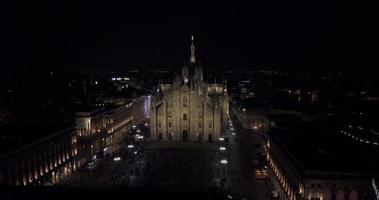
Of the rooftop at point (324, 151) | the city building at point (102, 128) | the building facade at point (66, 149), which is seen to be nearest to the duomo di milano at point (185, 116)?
the city building at point (102, 128)

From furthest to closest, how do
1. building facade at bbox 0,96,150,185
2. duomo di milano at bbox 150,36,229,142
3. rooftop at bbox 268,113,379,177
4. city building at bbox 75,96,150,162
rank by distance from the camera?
duomo di milano at bbox 150,36,229,142 → city building at bbox 75,96,150,162 → building facade at bbox 0,96,150,185 → rooftop at bbox 268,113,379,177

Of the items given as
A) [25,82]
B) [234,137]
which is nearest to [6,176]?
[234,137]

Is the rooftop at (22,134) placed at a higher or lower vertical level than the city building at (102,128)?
higher

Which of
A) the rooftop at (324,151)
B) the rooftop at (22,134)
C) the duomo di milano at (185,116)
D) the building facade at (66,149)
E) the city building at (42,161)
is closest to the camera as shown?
the rooftop at (324,151)

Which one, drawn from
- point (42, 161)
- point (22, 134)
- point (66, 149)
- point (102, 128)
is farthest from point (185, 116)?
point (42, 161)

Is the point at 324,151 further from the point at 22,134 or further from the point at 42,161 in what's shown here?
the point at 22,134

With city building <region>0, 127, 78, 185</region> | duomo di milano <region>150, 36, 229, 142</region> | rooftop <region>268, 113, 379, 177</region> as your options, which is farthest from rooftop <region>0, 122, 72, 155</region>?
rooftop <region>268, 113, 379, 177</region>

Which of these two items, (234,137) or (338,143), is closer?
(338,143)

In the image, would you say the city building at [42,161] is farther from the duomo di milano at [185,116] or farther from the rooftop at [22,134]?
the duomo di milano at [185,116]

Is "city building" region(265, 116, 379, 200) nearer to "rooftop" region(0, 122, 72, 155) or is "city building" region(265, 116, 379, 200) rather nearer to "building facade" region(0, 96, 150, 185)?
"building facade" region(0, 96, 150, 185)

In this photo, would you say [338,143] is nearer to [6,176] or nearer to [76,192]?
[76,192]

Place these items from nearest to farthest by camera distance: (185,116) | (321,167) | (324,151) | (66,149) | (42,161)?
(321,167), (324,151), (42,161), (66,149), (185,116)
